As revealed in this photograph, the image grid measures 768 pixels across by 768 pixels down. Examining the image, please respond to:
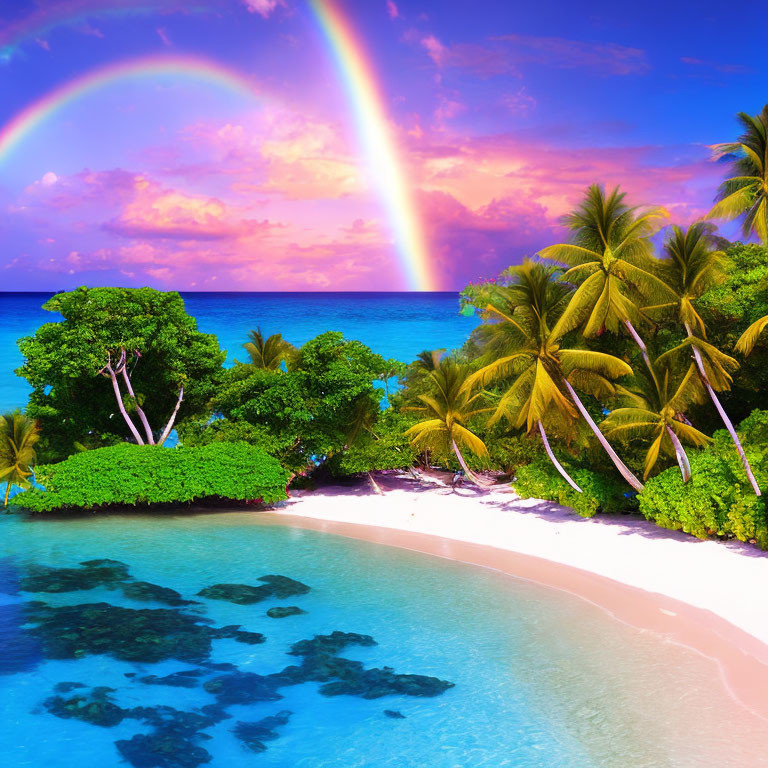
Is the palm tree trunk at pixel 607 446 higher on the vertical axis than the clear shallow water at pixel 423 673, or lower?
higher

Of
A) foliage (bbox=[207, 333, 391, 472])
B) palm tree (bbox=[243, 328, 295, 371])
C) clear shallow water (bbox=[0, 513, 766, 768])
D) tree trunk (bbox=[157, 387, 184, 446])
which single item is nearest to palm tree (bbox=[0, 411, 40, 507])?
tree trunk (bbox=[157, 387, 184, 446])

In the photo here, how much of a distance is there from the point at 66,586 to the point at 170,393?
1048 centimetres

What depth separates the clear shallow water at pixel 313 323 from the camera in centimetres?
9319

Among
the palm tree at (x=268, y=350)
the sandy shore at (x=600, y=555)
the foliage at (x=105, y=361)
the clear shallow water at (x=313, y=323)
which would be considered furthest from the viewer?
Answer: the clear shallow water at (x=313, y=323)

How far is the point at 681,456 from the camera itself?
1788cm

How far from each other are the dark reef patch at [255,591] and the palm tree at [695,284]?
10.8 m

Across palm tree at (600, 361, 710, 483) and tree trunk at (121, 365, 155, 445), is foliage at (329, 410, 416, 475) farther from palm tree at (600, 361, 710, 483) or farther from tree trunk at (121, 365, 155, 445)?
palm tree at (600, 361, 710, 483)

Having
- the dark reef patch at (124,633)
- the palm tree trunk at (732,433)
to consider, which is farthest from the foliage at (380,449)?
the palm tree trunk at (732,433)

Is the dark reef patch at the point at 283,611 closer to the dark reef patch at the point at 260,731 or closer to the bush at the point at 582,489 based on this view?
the dark reef patch at the point at 260,731

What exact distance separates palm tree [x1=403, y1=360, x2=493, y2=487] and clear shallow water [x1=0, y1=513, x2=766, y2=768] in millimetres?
5299

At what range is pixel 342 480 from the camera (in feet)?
88.1

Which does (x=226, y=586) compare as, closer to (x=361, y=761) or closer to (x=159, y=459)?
(x=159, y=459)

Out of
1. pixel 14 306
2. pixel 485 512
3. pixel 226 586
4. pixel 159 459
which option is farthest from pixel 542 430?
pixel 14 306

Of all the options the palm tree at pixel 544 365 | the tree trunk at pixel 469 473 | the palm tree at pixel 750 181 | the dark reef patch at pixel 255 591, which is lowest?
the dark reef patch at pixel 255 591
